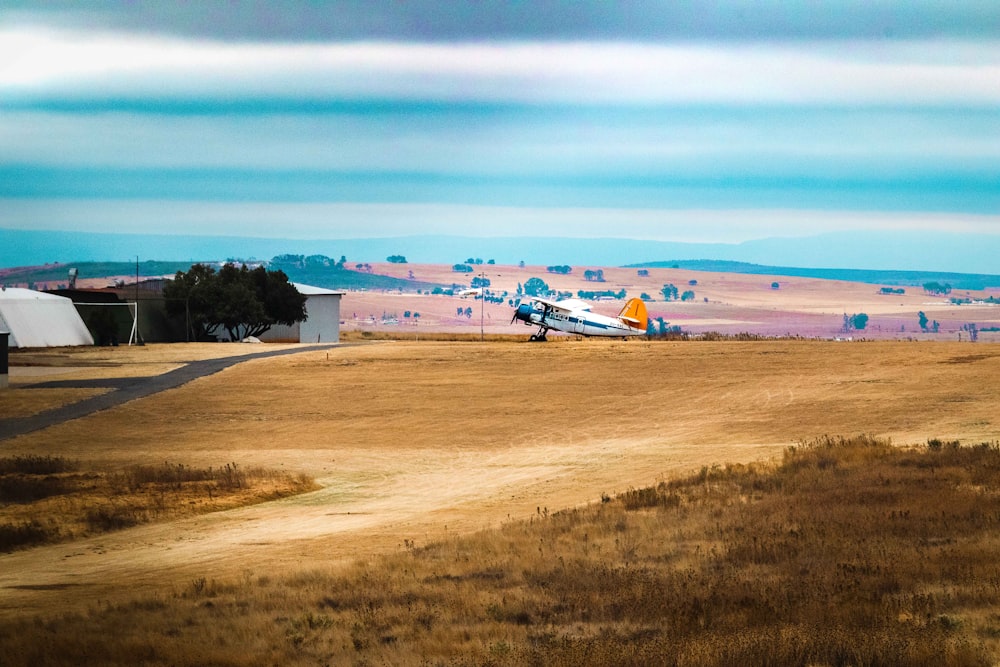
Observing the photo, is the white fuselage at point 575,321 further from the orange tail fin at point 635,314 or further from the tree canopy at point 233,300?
the tree canopy at point 233,300

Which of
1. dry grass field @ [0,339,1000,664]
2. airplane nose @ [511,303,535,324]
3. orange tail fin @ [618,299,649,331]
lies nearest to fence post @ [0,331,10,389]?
dry grass field @ [0,339,1000,664]

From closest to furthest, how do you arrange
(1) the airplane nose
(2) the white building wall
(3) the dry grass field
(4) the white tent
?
(3) the dry grass field
(4) the white tent
(1) the airplane nose
(2) the white building wall

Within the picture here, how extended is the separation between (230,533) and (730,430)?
21866 mm

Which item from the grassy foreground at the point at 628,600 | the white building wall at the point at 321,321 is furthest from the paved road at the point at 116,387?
the white building wall at the point at 321,321

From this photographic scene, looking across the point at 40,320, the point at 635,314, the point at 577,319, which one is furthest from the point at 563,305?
the point at 40,320

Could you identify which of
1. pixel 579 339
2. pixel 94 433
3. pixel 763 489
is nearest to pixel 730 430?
pixel 763 489

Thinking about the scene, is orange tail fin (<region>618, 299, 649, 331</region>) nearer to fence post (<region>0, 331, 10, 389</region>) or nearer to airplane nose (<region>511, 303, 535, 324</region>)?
airplane nose (<region>511, 303, 535, 324</region>)

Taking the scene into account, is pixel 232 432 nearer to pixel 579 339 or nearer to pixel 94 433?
pixel 94 433

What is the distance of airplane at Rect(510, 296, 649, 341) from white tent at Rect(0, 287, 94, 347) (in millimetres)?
29294

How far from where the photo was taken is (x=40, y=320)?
8069 cm

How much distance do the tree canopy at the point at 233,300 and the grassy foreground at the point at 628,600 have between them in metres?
70.0

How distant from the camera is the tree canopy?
9181cm

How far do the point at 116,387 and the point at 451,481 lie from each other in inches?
1014

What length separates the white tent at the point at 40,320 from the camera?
256 ft
